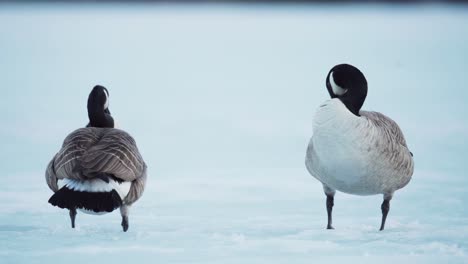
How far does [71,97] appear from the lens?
48.6 ft

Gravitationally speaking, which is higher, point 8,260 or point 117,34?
point 8,260

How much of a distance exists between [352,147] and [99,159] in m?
1.69

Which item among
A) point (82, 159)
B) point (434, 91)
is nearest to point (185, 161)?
point (82, 159)

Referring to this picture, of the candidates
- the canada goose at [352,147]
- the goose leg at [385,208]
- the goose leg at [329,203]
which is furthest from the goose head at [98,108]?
the goose leg at [385,208]

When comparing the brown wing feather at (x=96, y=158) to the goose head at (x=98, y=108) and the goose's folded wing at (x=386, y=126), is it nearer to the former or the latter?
the goose head at (x=98, y=108)

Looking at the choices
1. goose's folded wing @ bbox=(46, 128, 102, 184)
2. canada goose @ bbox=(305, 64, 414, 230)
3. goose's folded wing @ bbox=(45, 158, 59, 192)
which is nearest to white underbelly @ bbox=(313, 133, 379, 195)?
canada goose @ bbox=(305, 64, 414, 230)

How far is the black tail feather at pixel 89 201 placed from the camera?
17.2ft

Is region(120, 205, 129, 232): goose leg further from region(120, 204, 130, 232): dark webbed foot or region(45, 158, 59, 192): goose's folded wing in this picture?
region(45, 158, 59, 192): goose's folded wing

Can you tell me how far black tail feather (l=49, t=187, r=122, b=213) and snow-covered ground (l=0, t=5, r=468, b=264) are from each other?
290 millimetres

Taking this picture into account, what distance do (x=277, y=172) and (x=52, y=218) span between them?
2.87 m

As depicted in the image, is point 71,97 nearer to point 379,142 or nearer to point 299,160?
point 299,160

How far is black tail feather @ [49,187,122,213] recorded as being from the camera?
5.25 m

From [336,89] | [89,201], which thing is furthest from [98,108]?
[336,89]

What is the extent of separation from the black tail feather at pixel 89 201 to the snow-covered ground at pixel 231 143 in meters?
0.29
